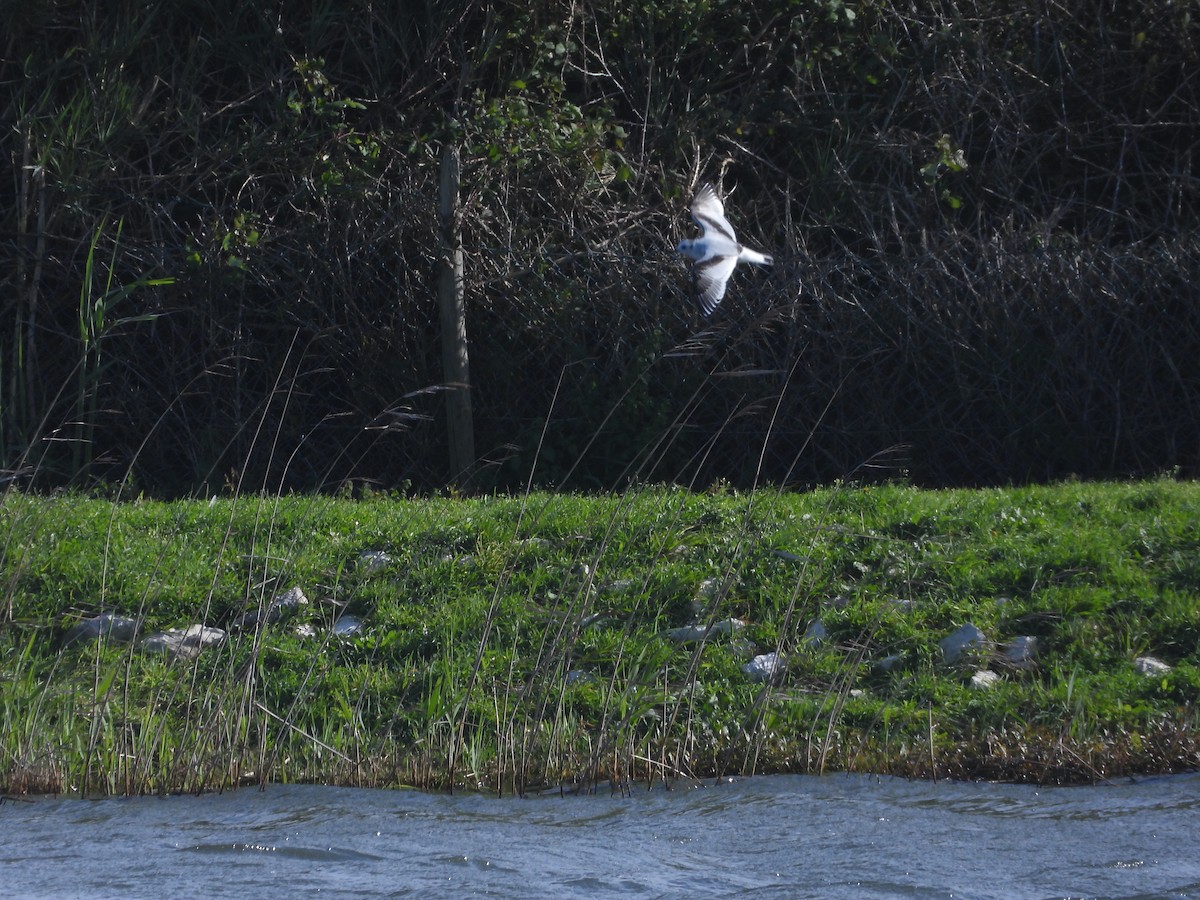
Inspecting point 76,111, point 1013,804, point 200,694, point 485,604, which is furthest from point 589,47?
point 1013,804

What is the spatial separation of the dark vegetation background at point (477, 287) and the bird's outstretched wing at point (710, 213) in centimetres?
32

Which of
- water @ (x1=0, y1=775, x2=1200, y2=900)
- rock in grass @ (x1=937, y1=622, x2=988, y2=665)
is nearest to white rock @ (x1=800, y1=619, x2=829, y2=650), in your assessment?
rock in grass @ (x1=937, y1=622, x2=988, y2=665)

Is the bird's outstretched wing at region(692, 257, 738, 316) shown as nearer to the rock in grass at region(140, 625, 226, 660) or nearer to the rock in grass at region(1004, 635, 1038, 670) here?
the rock in grass at region(1004, 635, 1038, 670)

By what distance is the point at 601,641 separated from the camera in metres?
5.37

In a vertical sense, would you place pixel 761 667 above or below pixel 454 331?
below

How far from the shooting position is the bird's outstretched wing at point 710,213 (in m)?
7.67

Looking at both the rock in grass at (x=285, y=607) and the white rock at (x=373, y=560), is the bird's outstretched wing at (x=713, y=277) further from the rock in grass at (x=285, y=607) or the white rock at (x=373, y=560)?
the rock in grass at (x=285, y=607)

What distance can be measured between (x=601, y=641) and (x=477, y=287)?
10.7 ft

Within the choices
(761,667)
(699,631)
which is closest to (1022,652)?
(761,667)

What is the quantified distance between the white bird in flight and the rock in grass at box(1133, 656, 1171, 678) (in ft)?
10.1

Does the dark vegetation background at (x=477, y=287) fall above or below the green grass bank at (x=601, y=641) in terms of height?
above

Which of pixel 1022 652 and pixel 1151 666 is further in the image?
pixel 1022 652

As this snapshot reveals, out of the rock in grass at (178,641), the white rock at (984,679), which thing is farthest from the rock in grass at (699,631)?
the rock in grass at (178,641)

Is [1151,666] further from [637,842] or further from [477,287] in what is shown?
[477,287]
